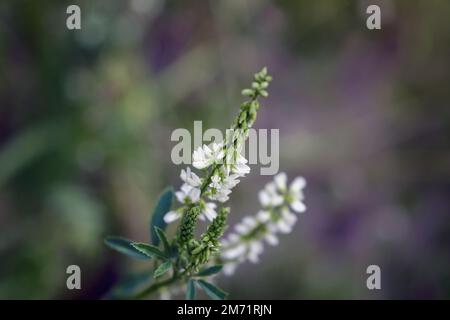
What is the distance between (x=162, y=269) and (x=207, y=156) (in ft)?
1.30

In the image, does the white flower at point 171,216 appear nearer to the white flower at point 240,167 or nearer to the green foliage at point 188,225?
the green foliage at point 188,225

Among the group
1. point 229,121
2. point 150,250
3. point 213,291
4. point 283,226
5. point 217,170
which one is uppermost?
point 229,121

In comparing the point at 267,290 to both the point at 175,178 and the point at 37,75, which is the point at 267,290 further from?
the point at 37,75

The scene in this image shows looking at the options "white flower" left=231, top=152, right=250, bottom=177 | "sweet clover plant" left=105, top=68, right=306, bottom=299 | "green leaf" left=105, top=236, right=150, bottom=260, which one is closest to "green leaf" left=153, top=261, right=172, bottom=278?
"sweet clover plant" left=105, top=68, right=306, bottom=299

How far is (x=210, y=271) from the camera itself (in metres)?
2.04

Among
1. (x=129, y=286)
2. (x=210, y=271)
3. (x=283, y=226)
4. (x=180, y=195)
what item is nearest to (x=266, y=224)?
(x=283, y=226)

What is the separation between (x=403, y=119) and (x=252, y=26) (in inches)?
63.1

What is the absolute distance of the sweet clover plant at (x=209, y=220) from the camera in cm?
184

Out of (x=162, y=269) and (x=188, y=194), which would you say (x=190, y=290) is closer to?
(x=162, y=269)

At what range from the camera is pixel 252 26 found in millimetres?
4910

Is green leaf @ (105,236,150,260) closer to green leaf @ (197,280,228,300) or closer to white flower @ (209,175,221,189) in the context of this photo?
green leaf @ (197,280,228,300)
